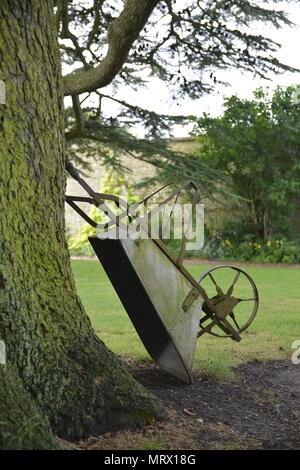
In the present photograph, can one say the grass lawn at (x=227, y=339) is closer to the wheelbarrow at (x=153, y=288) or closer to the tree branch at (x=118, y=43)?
the wheelbarrow at (x=153, y=288)

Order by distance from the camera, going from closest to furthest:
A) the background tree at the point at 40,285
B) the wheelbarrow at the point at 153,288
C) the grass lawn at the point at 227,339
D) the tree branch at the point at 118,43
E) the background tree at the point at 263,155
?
the background tree at the point at 40,285 → the wheelbarrow at the point at 153,288 → the tree branch at the point at 118,43 → the grass lawn at the point at 227,339 → the background tree at the point at 263,155

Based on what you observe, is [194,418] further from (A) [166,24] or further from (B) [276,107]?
(B) [276,107]

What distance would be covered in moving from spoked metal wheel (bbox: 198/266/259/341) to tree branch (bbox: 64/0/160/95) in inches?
72.5

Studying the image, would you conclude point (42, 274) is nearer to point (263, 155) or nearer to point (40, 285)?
point (40, 285)

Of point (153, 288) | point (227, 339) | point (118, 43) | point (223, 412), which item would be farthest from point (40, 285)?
point (227, 339)

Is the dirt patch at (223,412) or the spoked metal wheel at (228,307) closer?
the dirt patch at (223,412)

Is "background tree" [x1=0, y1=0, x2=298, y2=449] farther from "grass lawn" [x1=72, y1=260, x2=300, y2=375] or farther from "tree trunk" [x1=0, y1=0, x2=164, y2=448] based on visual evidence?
"grass lawn" [x1=72, y1=260, x2=300, y2=375]

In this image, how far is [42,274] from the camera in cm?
296

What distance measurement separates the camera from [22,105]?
9.57 ft

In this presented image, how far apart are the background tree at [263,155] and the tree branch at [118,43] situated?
334 inches

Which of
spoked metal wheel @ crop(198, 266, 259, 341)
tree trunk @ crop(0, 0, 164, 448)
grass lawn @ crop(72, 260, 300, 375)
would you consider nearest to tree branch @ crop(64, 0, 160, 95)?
tree trunk @ crop(0, 0, 164, 448)

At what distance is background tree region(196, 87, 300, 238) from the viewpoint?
13805 mm

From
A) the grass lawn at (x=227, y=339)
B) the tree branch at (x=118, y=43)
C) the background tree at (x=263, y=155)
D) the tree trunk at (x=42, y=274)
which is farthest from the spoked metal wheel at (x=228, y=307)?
the background tree at (x=263, y=155)

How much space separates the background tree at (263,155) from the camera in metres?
13.8
